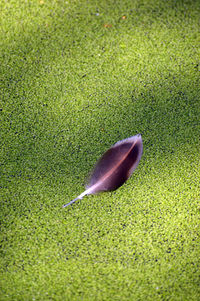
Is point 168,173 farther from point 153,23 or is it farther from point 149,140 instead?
point 153,23

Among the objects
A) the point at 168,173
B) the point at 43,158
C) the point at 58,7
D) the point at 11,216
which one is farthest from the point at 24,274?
the point at 58,7

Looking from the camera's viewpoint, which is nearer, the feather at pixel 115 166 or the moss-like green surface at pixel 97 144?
the moss-like green surface at pixel 97 144

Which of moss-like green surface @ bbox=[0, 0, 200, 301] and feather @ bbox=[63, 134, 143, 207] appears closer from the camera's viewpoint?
moss-like green surface @ bbox=[0, 0, 200, 301]
